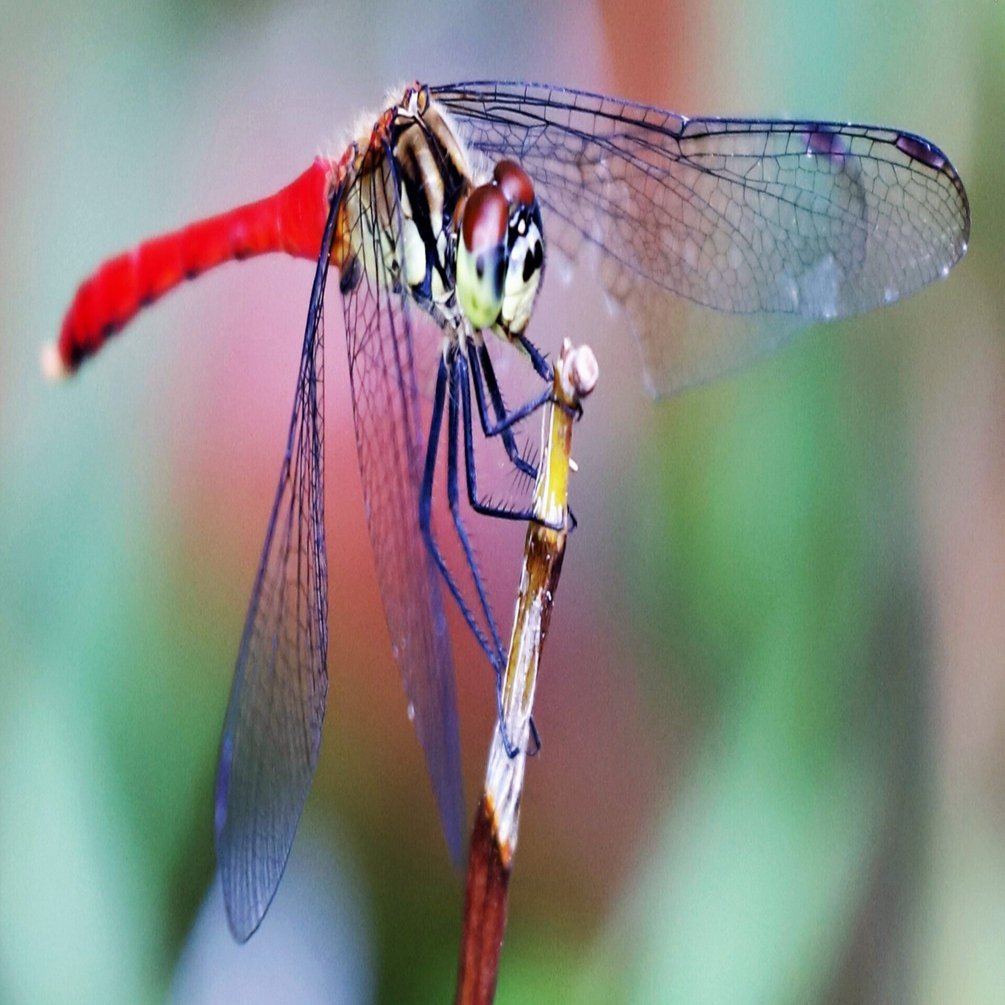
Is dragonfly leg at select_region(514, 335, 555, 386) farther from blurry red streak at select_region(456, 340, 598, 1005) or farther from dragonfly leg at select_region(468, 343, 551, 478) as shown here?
blurry red streak at select_region(456, 340, 598, 1005)

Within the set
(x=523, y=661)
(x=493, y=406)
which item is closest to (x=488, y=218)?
(x=493, y=406)

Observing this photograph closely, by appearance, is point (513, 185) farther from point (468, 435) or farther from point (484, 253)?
point (468, 435)

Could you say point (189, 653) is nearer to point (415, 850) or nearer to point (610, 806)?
point (415, 850)

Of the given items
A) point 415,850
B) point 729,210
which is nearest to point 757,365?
point 729,210

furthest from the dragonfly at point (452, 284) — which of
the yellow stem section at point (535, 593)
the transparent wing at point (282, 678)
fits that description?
the yellow stem section at point (535, 593)

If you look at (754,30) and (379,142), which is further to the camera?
(754,30)

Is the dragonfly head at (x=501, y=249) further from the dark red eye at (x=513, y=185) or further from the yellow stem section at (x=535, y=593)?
the yellow stem section at (x=535, y=593)

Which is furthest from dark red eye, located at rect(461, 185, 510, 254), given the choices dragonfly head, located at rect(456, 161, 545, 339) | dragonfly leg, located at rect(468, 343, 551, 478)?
dragonfly leg, located at rect(468, 343, 551, 478)
